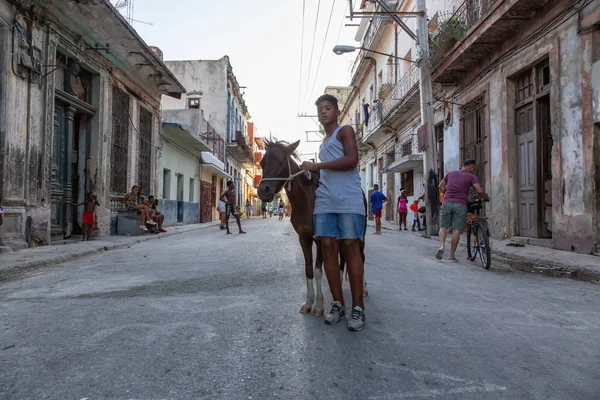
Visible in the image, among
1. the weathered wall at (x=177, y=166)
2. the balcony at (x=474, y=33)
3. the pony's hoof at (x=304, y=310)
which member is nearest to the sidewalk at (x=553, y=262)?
the pony's hoof at (x=304, y=310)

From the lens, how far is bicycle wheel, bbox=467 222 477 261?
679 centimetres

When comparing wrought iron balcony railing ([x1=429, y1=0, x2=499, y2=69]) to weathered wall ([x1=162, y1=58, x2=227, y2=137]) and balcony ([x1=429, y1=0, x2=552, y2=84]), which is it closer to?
balcony ([x1=429, y1=0, x2=552, y2=84])

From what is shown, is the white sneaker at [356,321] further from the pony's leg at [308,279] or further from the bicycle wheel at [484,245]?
the bicycle wheel at [484,245]

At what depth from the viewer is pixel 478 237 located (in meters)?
6.61

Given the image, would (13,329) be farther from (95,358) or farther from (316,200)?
(316,200)

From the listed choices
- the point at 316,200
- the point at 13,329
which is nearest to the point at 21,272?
the point at 13,329

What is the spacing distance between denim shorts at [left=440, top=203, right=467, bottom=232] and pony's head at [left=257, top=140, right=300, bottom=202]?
4.16 m

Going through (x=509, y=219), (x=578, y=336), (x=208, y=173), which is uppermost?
(x=208, y=173)

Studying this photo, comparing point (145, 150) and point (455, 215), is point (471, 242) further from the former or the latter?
point (145, 150)

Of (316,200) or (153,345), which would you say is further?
(316,200)

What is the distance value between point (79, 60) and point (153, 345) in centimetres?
1022

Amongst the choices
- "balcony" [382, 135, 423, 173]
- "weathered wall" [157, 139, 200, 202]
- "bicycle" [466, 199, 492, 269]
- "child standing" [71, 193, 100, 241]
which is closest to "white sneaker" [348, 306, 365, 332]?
"bicycle" [466, 199, 492, 269]

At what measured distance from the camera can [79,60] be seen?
10555mm

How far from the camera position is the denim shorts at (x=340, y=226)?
3.06 m
